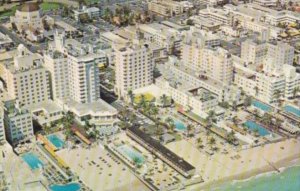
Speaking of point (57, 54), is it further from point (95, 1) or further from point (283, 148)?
point (95, 1)

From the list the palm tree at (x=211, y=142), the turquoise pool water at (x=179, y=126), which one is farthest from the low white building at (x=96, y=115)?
the palm tree at (x=211, y=142)

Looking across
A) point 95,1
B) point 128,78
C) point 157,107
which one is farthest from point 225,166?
point 95,1

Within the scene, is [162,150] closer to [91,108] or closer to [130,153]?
[130,153]

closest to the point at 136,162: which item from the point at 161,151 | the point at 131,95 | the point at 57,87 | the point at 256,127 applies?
the point at 161,151

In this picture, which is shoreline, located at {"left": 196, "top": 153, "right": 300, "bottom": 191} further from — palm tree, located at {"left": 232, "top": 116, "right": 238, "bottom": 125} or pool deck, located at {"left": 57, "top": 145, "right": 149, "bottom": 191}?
palm tree, located at {"left": 232, "top": 116, "right": 238, "bottom": 125}

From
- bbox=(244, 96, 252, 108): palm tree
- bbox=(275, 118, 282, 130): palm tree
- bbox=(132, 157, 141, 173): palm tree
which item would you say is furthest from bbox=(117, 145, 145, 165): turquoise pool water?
bbox=(244, 96, 252, 108): palm tree

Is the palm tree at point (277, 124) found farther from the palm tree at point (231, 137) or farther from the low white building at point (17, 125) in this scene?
the low white building at point (17, 125)
